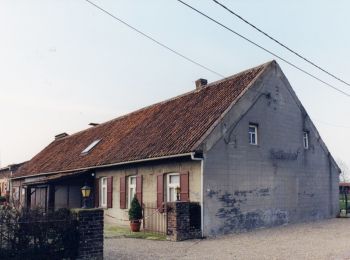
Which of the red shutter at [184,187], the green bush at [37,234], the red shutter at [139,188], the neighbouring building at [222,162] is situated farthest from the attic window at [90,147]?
the green bush at [37,234]

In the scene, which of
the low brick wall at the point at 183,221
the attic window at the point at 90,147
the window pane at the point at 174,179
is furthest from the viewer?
the attic window at the point at 90,147

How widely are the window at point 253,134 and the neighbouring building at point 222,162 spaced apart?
0.05 metres

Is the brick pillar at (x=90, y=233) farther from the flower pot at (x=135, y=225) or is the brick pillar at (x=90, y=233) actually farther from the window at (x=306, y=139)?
the window at (x=306, y=139)

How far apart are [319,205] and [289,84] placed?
266 inches

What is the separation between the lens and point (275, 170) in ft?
62.8

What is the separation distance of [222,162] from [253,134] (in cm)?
281

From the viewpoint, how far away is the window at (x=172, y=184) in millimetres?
17281

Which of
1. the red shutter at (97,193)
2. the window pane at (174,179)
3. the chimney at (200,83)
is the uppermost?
the chimney at (200,83)

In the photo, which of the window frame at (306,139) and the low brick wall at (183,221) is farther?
the window frame at (306,139)

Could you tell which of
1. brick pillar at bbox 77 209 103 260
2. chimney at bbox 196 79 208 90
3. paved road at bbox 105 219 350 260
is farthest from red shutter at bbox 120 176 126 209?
brick pillar at bbox 77 209 103 260

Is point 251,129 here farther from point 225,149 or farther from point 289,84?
point 289,84

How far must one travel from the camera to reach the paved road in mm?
11102

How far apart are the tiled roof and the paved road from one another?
3725 mm

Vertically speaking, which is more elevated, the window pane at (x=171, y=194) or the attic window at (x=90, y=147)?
the attic window at (x=90, y=147)
